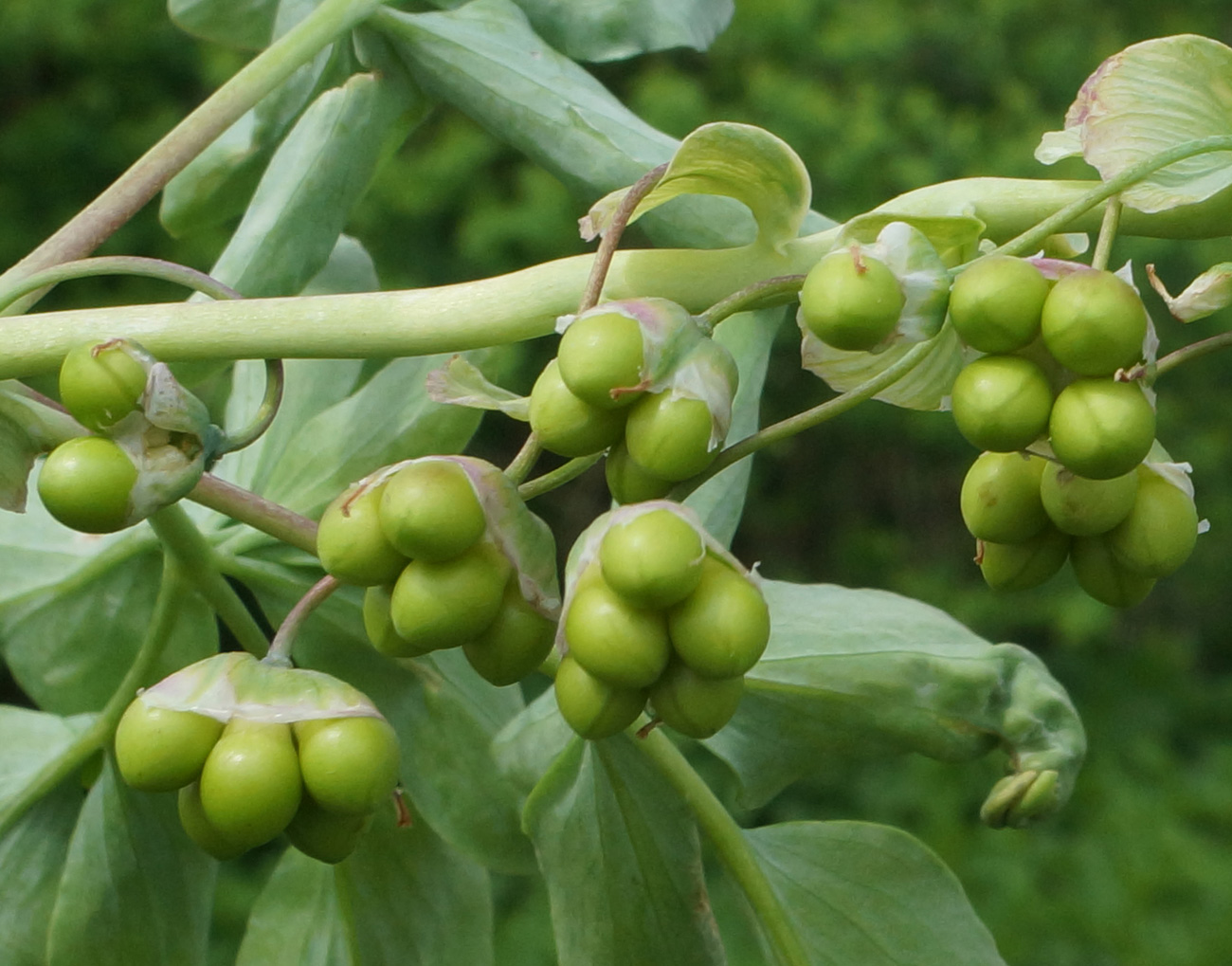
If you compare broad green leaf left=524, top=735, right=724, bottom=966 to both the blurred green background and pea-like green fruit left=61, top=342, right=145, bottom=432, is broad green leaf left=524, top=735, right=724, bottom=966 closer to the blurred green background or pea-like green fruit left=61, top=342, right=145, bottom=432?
pea-like green fruit left=61, top=342, right=145, bottom=432

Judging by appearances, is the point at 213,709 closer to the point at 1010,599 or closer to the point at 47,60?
the point at 1010,599

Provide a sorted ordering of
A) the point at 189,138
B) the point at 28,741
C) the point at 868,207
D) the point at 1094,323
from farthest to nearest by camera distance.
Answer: the point at 868,207
the point at 28,741
the point at 189,138
the point at 1094,323

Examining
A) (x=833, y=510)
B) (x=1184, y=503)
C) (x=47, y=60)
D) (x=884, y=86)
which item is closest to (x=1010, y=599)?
(x=833, y=510)

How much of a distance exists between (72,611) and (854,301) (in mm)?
417

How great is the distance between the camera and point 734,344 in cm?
56

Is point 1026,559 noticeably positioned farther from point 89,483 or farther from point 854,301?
point 89,483

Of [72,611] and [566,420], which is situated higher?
[566,420]

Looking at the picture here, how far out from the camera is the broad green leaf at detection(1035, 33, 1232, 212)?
396 millimetres

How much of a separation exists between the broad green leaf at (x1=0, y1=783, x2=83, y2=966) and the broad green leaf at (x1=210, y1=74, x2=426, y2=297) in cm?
23

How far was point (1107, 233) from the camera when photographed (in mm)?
360

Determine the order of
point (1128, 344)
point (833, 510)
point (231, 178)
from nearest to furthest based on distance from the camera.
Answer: point (1128, 344) → point (231, 178) → point (833, 510)

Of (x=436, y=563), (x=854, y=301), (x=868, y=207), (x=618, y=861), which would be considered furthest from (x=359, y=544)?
(x=868, y=207)

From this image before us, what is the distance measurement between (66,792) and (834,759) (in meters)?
0.32

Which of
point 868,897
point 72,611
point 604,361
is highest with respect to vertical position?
point 604,361
